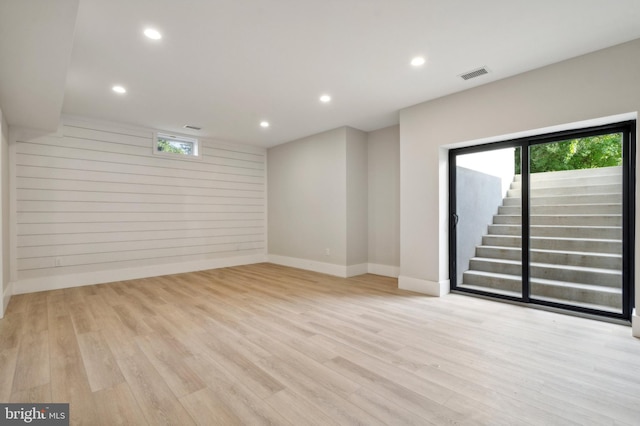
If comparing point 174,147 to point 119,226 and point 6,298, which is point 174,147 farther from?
point 6,298

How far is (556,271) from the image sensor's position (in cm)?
392

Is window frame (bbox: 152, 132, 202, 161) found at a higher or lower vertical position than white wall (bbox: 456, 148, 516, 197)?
higher

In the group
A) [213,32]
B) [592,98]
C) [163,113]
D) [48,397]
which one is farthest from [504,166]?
[48,397]

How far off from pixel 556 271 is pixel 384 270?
2493 millimetres

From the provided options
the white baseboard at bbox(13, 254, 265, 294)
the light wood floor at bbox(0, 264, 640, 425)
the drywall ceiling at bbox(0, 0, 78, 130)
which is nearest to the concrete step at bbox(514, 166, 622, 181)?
the light wood floor at bbox(0, 264, 640, 425)

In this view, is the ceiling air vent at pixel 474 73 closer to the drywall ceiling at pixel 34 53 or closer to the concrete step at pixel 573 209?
the concrete step at pixel 573 209

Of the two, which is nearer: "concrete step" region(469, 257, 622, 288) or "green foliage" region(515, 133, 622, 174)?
"green foliage" region(515, 133, 622, 174)

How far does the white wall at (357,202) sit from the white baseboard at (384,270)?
11 cm

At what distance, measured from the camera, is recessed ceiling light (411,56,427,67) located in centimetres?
301

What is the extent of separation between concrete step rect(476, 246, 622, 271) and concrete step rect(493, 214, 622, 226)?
460 mm

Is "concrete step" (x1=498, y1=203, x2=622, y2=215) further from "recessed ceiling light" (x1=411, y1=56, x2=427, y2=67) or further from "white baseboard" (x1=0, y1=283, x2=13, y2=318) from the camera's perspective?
"white baseboard" (x1=0, y1=283, x2=13, y2=318)

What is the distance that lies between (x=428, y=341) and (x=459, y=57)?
2.77m

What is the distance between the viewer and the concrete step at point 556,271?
3.53 m

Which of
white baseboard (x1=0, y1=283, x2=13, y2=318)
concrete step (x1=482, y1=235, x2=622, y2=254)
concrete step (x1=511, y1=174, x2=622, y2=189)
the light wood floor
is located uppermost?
concrete step (x1=511, y1=174, x2=622, y2=189)
